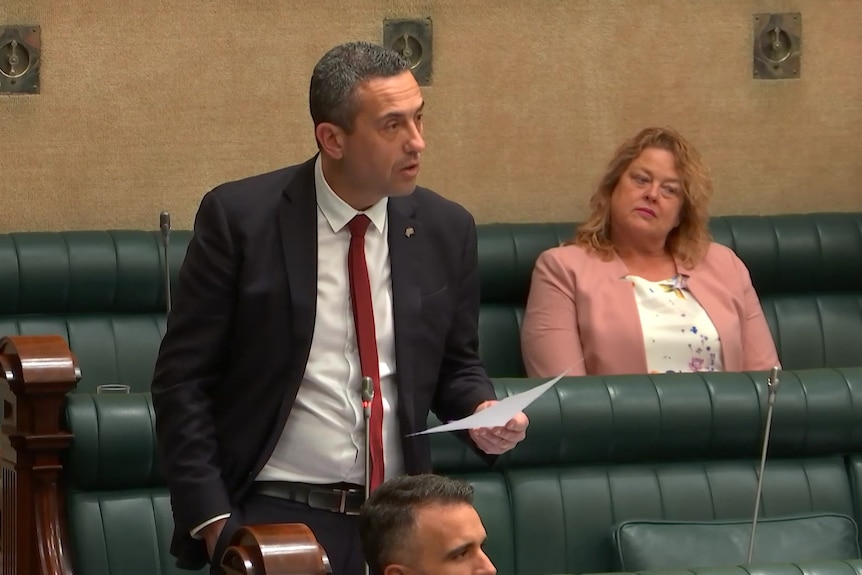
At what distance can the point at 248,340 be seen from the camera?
217 centimetres

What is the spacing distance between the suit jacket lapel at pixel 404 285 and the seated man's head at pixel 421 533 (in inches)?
8.5

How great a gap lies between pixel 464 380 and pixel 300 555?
1.81 feet

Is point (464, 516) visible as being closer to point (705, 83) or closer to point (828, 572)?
point (828, 572)

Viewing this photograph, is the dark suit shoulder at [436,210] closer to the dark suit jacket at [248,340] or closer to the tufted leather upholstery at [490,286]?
the dark suit jacket at [248,340]

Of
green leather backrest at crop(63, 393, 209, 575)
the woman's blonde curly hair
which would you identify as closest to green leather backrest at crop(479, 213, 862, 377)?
the woman's blonde curly hair

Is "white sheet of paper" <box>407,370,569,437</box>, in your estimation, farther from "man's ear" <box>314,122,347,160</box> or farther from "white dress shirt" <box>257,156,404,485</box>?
"man's ear" <box>314,122,347,160</box>

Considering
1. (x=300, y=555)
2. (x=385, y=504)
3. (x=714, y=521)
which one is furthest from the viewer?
(x=714, y=521)

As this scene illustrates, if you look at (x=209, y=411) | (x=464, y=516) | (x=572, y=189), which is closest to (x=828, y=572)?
(x=464, y=516)

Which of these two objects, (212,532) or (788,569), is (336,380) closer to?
(212,532)

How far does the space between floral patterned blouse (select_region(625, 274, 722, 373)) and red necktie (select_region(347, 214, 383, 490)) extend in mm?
1484

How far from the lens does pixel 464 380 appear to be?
7.58ft

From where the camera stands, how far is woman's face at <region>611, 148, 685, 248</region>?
3668 millimetres

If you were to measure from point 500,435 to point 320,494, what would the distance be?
0.27 meters

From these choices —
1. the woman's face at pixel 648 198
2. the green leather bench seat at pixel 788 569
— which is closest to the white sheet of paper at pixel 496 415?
the green leather bench seat at pixel 788 569
